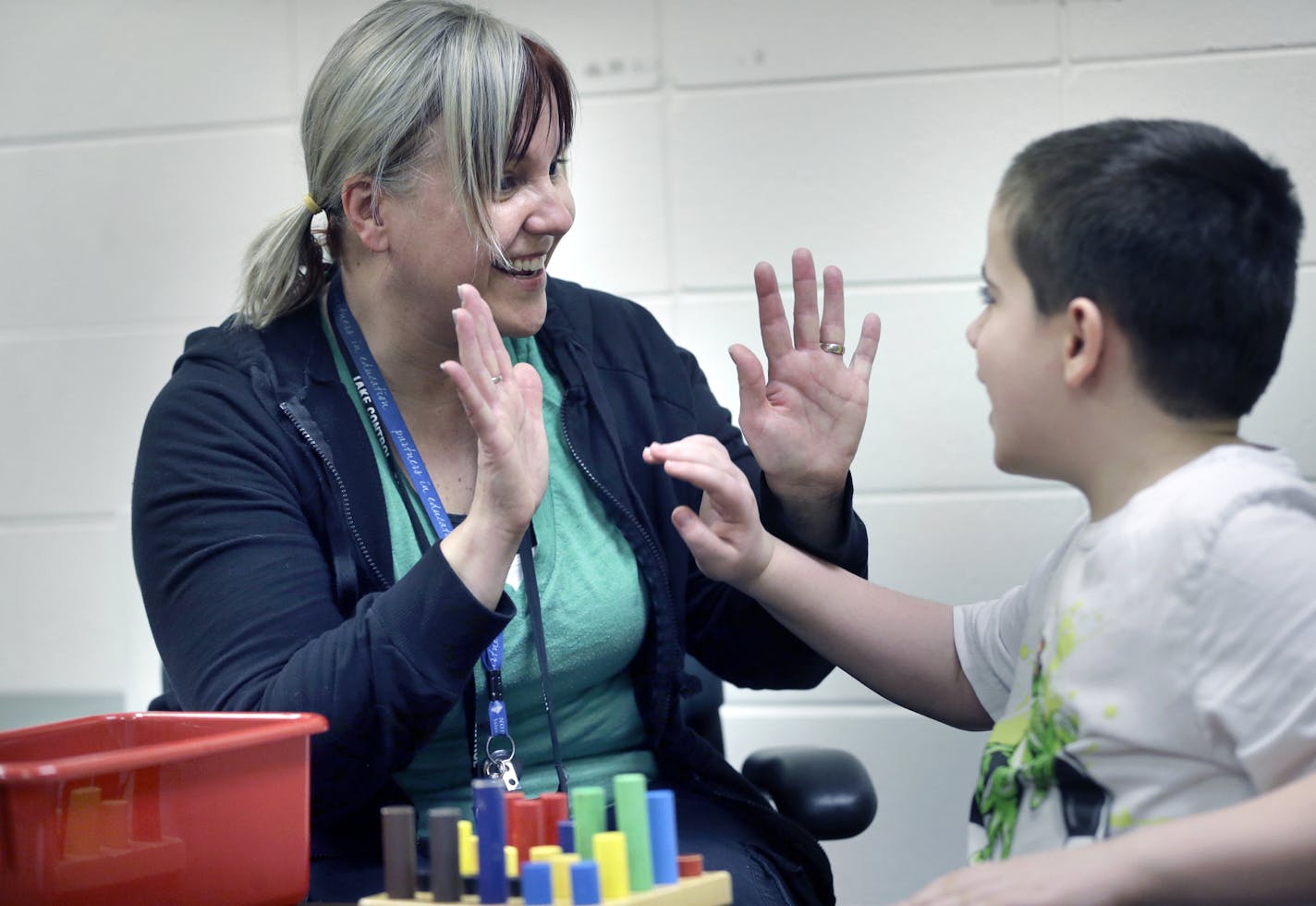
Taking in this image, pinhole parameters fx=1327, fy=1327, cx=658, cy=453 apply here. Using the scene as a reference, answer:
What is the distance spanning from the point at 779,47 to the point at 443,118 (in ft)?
3.13

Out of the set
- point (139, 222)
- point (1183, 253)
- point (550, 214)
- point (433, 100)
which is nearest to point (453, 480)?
point (550, 214)

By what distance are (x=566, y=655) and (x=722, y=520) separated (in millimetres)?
274

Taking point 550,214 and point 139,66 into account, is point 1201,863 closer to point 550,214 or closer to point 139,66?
point 550,214

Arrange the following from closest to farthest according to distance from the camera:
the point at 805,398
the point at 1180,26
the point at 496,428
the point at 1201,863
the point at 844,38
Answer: the point at 1201,863 → the point at 496,428 → the point at 805,398 → the point at 1180,26 → the point at 844,38

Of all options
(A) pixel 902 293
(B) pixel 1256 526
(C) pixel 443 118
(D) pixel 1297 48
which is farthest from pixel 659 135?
(B) pixel 1256 526

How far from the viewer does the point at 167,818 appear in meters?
0.96

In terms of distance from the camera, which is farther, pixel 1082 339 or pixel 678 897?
pixel 1082 339

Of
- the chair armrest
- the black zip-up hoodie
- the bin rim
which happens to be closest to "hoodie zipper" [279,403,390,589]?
the black zip-up hoodie

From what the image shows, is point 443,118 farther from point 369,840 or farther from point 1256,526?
point 1256,526

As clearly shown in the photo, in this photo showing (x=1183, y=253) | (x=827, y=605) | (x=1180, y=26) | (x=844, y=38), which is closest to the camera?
(x=1183, y=253)

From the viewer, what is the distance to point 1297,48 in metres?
2.11

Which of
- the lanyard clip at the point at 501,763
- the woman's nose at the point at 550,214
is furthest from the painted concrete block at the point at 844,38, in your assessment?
the lanyard clip at the point at 501,763

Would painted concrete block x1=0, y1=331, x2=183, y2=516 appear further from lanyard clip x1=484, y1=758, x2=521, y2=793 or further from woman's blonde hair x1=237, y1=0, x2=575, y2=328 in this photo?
lanyard clip x1=484, y1=758, x2=521, y2=793

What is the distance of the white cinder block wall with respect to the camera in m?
2.18
